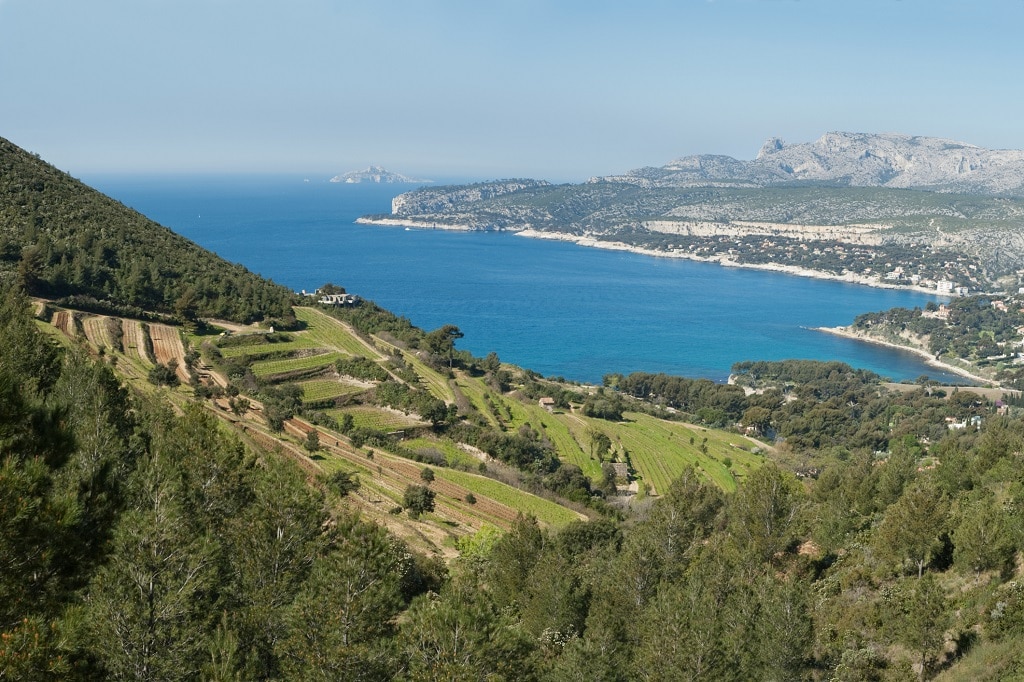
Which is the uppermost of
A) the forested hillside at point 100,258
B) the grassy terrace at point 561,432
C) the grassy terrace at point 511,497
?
the forested hillside at point 100,258

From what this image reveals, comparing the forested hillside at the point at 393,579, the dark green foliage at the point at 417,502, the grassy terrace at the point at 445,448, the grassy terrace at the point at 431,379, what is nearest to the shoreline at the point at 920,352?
the grassy terrace at the point at 431,379

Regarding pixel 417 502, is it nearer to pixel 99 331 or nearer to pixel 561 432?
pixel 99 331

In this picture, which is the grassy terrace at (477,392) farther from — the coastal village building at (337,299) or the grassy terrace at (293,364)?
the coastal village building at (337,299)

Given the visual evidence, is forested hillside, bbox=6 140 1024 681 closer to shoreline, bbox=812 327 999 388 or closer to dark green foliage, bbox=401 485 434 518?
dark green foliage, bbox=401 485 434 518

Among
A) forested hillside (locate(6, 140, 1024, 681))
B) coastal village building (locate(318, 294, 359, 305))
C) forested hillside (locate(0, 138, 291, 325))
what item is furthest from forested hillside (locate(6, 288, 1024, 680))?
coastal village building (locate(318, 294, 359, 305))

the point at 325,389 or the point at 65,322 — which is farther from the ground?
the point at 65,322

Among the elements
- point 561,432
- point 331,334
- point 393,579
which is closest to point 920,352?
point 561,432
